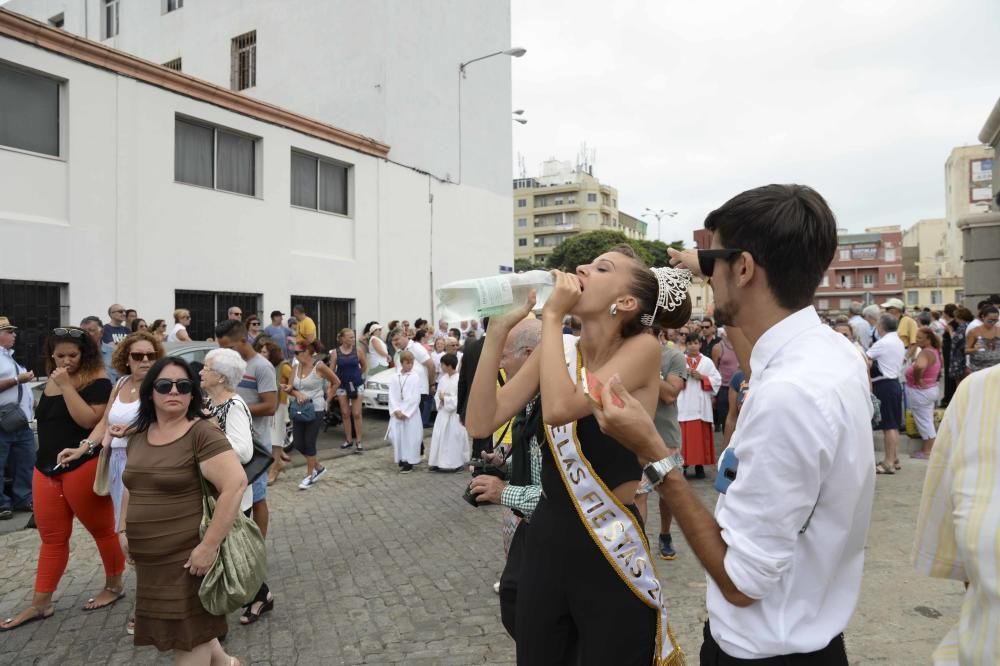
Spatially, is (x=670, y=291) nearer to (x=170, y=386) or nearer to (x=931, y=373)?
(x=170, y=386)

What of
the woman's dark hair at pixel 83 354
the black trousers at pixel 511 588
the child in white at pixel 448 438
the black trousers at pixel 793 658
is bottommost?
the child in white at pixel 448 438

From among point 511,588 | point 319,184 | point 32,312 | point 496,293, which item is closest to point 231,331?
point 496,293

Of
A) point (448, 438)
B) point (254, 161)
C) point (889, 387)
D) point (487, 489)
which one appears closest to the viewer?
point (487, 489)

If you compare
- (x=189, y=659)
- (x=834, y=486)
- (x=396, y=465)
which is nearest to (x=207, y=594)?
(x=189, y=659)

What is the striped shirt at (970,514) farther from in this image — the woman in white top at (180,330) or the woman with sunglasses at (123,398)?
the woman in white top at (180,330)

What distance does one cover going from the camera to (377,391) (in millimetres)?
12969

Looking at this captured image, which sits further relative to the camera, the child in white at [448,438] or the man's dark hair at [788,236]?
the child in white at [448,438]

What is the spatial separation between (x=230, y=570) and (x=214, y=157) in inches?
541

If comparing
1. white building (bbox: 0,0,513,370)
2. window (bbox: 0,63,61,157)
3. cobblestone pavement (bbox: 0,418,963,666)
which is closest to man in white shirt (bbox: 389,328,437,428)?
cobblestone pavement (bbox: 0,418,963,666)

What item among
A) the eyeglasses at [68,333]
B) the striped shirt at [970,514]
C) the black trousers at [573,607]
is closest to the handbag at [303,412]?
the eyeglasses at [68,333]

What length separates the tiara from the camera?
7.60 ft

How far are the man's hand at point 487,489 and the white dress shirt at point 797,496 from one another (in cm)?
132

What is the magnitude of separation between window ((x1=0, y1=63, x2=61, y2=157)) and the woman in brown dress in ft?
36.8

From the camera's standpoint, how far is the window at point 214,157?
1439cm
